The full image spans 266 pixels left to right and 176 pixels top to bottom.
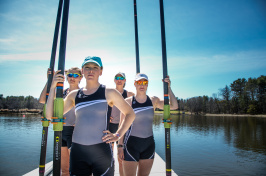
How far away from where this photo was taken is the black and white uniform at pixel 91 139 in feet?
8.10

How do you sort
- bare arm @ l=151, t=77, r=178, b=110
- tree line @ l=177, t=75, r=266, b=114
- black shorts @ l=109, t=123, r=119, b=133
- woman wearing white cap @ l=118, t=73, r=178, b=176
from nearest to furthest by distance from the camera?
woman wearing white cap @ l=118, t=73, r=178, b=176, bare arm @ l=151, t=77, r=178, b=110, black shorts @ l=109, t=123, r=119, b=133, tree line @ l=177, t=75, r=266, b=114

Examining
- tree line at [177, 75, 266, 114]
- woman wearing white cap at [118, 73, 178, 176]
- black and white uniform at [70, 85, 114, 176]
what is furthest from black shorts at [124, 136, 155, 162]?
tree line at [177, 75, 266, 114]

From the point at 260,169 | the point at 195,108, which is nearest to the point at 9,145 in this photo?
the point at 260,169

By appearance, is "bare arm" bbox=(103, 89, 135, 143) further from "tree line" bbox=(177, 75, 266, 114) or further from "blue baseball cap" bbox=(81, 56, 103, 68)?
"tree line" bbox=(177, 75, 266, 114)

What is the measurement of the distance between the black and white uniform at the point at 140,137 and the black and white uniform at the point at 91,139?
3.73 ft

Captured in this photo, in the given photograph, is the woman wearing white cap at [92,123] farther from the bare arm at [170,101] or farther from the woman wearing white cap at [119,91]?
the woman wearing white cap at [119,91]

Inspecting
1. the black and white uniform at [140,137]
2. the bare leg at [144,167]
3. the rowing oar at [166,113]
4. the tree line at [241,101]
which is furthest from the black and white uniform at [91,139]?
the tree line at [241,101]

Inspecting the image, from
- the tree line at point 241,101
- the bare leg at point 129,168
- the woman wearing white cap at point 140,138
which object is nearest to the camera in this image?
the bare leg at point 129,168

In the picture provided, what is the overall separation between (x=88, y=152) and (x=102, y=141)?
252 millimetres

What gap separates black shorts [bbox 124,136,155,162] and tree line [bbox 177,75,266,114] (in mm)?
113693

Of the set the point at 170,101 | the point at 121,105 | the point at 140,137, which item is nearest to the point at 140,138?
the point at 140,137

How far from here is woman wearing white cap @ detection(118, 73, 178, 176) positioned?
3.57 meters

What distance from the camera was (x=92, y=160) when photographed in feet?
8.09

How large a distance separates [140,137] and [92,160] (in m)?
1.53
